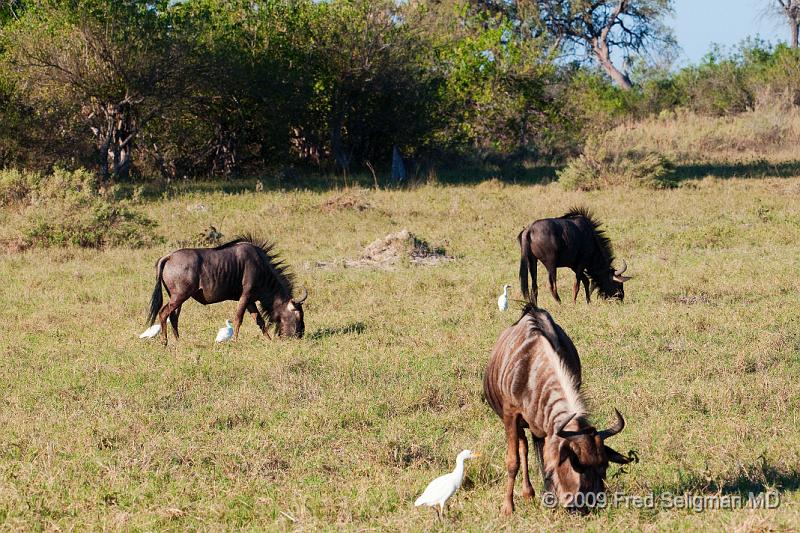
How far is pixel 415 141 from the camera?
26828 mm

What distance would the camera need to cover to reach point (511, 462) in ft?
16.1

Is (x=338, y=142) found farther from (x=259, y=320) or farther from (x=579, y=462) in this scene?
(x=579, y=462)

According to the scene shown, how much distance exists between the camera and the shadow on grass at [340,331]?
389 inches

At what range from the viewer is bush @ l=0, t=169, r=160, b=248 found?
16.0 meters

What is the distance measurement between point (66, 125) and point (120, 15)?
3140 millimetres

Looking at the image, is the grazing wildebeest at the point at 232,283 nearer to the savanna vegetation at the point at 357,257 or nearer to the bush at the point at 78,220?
the savanna vegetation at the point at 357,257

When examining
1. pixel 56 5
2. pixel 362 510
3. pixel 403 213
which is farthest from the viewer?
pixel 56 5

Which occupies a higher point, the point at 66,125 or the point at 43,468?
the point at 66,125

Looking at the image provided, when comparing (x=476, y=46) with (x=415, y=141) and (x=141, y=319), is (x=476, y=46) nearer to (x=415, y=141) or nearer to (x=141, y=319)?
(x=415, y=141)

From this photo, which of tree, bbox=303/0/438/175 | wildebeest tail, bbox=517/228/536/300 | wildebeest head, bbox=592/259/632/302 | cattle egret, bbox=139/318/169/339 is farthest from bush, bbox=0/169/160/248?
tree, bbox=303/0/438/175

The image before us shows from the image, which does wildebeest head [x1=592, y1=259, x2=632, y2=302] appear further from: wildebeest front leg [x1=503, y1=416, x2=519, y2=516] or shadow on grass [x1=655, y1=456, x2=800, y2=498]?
wildebeest front leg [x1=503, y1=416, x2=519, y2=516]

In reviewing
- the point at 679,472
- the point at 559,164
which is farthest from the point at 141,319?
the point at 559,164

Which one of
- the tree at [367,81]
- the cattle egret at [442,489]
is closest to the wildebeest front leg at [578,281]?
the cattle egret at [442,489]

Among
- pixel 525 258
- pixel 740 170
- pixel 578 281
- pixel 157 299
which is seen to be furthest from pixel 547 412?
pixel 740 170
